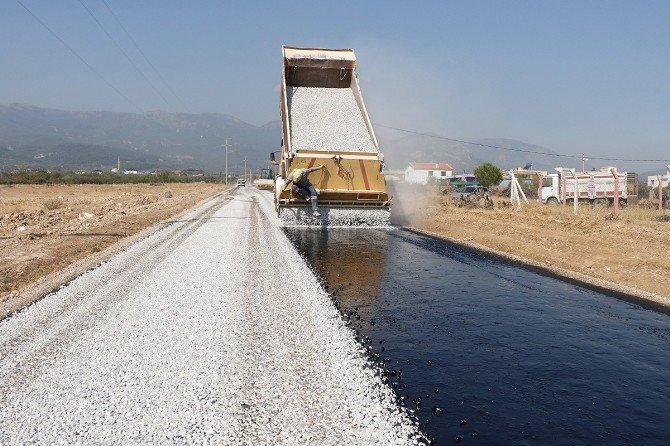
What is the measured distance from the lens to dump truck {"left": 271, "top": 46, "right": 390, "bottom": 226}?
13.9 m

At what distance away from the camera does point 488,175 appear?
215ft

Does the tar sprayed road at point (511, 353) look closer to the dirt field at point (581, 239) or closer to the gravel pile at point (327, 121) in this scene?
the dirt field at point (581, 239)

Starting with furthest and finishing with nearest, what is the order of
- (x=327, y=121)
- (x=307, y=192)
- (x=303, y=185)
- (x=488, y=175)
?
(x=488, y=175), (x=327, y=121), (x=307, y=192), (x=303, y=185)

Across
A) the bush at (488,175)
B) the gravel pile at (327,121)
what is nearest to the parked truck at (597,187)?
the gravel pile at (327,121)

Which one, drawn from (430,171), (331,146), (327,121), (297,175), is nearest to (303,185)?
(297,175)

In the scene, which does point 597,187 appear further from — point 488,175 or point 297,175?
point 488,175

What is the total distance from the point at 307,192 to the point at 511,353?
9702 millimetres

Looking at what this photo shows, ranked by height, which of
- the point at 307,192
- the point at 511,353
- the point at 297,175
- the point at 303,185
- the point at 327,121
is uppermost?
the point at 327,121

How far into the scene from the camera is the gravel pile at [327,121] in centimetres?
1438

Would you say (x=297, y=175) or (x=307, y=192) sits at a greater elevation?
(x=297, y=175)

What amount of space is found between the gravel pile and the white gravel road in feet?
25.2

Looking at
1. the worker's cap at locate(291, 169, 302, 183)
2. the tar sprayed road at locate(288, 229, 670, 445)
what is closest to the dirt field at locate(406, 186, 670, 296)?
the tar sprayed road at locate(288, 229, 670, 445)

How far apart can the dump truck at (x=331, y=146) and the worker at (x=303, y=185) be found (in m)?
0.20

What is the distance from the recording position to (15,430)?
313cm
